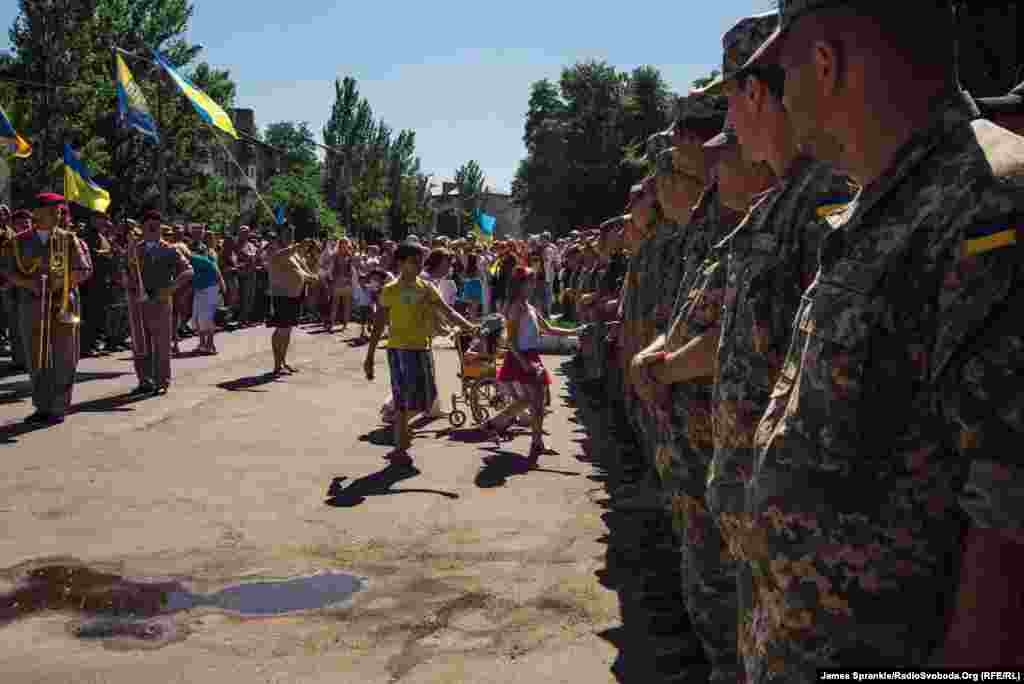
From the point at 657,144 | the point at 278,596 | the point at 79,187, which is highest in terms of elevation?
the point at 79,187

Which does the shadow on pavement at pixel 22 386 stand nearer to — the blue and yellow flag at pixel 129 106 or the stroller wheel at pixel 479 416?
the blue and yellow flag at pixel 129 106

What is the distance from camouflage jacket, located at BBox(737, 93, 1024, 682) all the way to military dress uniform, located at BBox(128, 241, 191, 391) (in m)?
10.7

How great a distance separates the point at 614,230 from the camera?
11617 millimetres

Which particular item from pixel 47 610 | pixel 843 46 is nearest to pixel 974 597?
pixel 843 46

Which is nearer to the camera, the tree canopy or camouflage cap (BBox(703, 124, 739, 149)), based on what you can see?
camouflage cap (BBox(703, 124, 739, 149))

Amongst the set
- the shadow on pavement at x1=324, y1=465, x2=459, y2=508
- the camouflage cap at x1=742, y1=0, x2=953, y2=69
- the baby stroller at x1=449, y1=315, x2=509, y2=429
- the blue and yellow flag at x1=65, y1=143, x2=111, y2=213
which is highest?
the blue and yellow flag at x1=65, y1=143, x2=111, y2=213

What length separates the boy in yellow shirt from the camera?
27.2 feet

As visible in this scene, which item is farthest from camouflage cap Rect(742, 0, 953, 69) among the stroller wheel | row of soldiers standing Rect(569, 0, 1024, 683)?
the stroller wheel

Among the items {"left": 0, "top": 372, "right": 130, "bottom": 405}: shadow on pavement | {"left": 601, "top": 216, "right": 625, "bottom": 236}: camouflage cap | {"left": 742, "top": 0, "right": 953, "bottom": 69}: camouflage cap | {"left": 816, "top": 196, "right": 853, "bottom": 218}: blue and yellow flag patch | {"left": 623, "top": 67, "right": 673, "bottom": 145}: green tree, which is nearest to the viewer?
{"left": 742, "top": 0, "right": 953, "bottom": 69}: camouflage cap

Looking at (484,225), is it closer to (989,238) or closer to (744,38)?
(744,38)

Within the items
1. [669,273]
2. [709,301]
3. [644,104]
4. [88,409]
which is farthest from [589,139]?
[709,301]

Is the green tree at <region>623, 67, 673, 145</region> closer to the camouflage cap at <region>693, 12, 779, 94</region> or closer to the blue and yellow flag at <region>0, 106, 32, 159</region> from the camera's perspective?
the blue and yellow flag at <region>0, 106, 32, 159</region>

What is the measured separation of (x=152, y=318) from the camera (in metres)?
11.5

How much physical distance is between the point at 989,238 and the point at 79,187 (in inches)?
565
